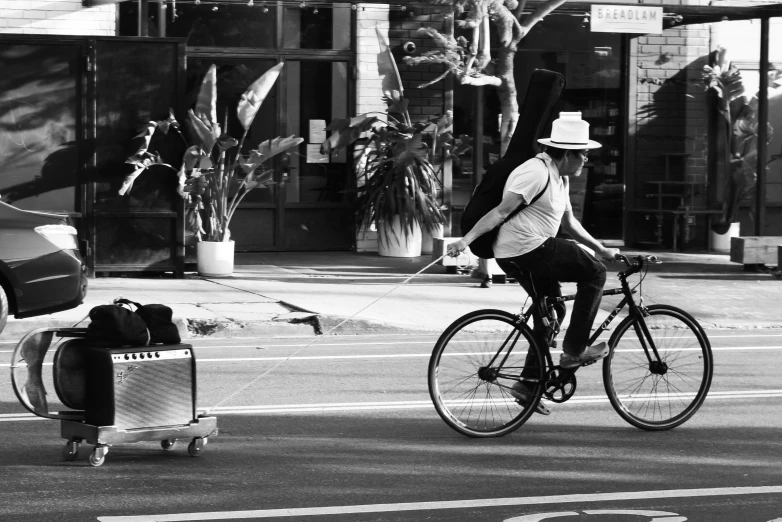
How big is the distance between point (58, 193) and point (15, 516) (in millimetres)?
9356

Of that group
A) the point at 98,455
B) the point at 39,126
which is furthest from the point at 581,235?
the point at 39,126

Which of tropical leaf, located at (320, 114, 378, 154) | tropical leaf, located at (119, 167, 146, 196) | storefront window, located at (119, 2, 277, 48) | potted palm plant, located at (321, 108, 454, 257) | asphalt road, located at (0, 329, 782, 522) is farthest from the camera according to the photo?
storefront window, located at (119, 2, 277, 48)

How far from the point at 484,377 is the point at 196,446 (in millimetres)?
1658

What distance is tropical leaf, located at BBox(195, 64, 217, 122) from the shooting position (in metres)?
14.2

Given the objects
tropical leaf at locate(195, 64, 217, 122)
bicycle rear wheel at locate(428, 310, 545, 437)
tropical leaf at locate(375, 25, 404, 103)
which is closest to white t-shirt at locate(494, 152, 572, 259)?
bicycle rear wheel at locate(428, 310, 545, 437)

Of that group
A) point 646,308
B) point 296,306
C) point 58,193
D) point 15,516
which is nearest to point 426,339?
point 296,306

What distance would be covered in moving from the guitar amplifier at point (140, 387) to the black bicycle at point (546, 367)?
4.59 feet

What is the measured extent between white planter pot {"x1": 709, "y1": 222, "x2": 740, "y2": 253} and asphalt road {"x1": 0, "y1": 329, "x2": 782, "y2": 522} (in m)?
10.1

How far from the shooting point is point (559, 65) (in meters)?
18.2

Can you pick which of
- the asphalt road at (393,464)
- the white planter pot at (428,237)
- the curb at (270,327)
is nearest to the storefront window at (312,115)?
the white planter pot at (428,237)

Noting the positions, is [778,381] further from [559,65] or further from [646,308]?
[559,65]

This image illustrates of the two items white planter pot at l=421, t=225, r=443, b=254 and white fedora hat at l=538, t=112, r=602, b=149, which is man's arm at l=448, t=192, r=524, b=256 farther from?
white planter pot at l=421, t=225, r=443, b=254

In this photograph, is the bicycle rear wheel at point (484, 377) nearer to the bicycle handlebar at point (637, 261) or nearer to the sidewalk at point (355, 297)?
the bicycle handlebar at point (637, 261)

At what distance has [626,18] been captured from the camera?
14.7m
